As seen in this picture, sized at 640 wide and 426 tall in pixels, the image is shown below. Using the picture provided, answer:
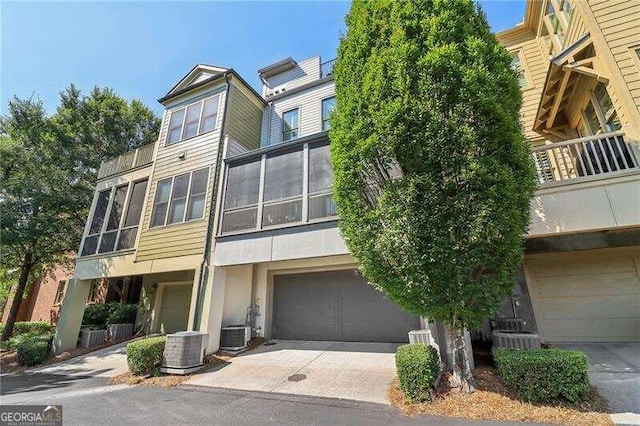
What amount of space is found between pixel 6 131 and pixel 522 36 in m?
26.2

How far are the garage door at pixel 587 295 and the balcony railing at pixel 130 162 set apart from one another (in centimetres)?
1528

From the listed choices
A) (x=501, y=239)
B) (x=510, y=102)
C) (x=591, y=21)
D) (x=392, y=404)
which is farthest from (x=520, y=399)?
(x=591, y=21)

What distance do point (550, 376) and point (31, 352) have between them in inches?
593

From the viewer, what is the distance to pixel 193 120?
40.9 ft

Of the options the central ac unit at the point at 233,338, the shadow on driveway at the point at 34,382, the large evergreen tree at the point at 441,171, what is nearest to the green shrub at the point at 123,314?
the shadow on driveway at the point at 34,382

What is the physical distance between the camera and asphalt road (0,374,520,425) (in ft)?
14.7

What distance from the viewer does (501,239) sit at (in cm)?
461

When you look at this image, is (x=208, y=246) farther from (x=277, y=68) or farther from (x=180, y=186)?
(x=277, y=68)

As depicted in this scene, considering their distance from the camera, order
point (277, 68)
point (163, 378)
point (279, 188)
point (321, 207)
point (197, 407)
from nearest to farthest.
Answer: point (197, 407)
point (163, 378)
point (321, 207)
point (279, 188)
point (277, 68)

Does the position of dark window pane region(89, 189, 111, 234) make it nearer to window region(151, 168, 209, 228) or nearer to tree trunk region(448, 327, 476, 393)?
window region(151, 168, 209, 228)

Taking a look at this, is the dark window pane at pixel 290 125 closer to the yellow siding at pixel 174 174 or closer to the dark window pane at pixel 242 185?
the yellow siding at pixel 174 174

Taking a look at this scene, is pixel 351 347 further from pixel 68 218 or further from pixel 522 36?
pixel 68 218

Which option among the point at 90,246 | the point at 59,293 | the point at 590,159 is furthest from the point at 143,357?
the point at 59,293

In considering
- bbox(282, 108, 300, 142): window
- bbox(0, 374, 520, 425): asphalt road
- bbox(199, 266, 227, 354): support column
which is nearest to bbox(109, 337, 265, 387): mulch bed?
bbox(0, 374, 520, 425): asphalt road
